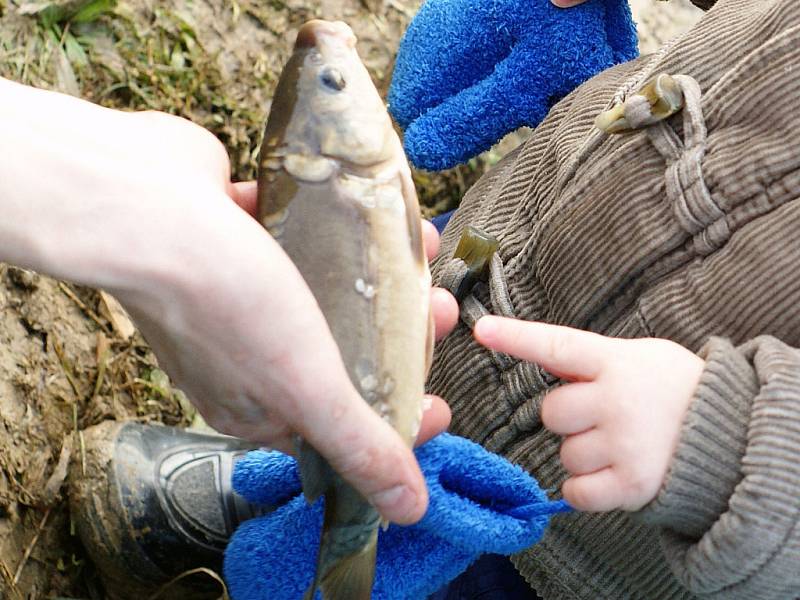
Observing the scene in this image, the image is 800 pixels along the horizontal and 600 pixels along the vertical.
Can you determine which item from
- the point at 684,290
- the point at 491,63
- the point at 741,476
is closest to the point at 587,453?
the point at 741,476

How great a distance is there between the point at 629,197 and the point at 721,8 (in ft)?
1.13

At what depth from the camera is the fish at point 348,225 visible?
40.9 inches

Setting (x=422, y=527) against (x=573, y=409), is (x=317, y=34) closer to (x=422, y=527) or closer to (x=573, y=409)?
(x=573, y=409)

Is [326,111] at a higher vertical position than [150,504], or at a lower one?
higher

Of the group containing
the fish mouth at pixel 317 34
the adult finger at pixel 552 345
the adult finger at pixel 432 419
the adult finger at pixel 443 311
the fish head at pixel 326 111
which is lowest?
the adult finger at pixel 432 419

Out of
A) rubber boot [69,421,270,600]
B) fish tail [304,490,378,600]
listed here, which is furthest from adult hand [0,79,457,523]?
rubber boot [69,421,270,600]

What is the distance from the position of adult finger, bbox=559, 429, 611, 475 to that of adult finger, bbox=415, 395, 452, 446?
172 millimetres

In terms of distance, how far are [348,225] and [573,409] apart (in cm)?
34

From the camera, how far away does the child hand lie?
1.06 m

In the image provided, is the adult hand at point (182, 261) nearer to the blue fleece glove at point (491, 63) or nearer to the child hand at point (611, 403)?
the child hand at point (611, 403)

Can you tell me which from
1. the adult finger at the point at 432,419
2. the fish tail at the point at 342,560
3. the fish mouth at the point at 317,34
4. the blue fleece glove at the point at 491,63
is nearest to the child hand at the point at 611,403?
the adult finger at the point at 432,419

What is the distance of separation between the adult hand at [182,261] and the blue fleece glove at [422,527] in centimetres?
21

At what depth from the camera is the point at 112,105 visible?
6.93 ft

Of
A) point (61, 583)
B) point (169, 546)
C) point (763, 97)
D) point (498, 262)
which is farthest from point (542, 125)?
point (61, 583)
